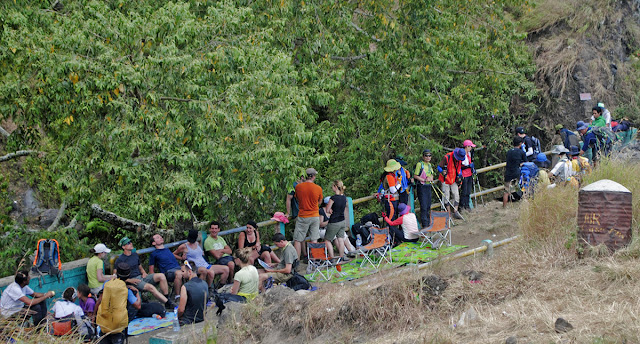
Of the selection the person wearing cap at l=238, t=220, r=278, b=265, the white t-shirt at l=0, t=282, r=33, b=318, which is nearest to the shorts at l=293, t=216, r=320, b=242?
the person wearing cap at l=238, t=220, r=278, b=265

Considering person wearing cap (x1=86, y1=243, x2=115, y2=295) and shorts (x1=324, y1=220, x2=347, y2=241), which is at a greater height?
person wearing cap (x1=86, y1=243, x2=115, y2=295)

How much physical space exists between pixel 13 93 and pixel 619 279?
28.1 feet

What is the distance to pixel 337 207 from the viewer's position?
39.8 feet

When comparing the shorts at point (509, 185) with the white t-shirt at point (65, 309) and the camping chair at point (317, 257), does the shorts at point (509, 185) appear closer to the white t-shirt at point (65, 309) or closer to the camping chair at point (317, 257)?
the camping chair at point (317, 257)

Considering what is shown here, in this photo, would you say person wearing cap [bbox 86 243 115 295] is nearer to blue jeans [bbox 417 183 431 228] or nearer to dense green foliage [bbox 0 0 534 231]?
dense green foliage [bbox 0 0 534 231]

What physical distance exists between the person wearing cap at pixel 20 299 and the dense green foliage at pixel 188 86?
158 cm

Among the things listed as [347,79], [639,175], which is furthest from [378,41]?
[639,175]

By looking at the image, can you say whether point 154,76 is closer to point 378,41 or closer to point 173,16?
point 173,16

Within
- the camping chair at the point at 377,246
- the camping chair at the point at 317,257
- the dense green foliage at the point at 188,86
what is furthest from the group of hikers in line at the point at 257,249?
the dense green foliage at the point at 188,86

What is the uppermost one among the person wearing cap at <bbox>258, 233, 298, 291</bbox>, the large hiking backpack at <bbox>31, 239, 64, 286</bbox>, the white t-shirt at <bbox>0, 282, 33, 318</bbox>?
the large hiking backpack at <bbox>31, 239, 64, 286</bbox>

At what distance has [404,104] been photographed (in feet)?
45.9

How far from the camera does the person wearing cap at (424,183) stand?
1362cm

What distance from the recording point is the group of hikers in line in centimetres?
872

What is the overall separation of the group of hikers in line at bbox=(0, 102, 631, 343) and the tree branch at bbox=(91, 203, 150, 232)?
2597 mm
